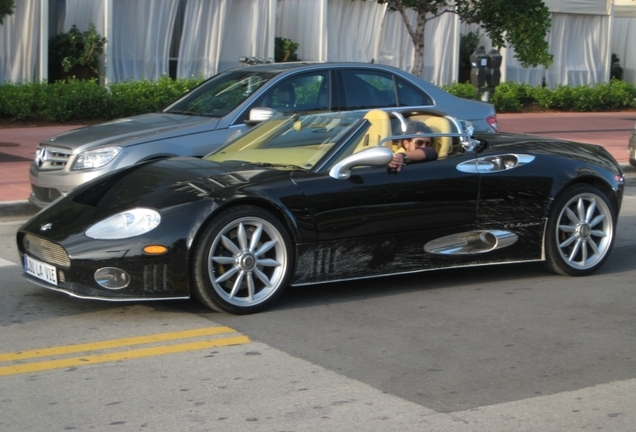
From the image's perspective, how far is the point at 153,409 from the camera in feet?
15.7

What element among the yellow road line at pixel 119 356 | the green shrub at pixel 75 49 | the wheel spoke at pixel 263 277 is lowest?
the yellow road line at pixel 119 356

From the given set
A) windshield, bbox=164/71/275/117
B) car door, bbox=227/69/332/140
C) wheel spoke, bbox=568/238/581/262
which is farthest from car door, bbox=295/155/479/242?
windshield, bbox=164/71/275/117

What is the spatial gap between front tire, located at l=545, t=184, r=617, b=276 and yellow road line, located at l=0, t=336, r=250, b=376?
2.84 metres

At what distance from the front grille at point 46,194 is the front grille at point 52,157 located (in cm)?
20

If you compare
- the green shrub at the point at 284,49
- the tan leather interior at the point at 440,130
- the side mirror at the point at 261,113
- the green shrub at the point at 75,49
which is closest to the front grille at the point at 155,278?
the tan leather interior at the point at 440,130

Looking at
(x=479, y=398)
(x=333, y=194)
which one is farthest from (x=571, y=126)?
(x=479, y=398)

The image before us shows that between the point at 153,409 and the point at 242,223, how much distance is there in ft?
6.15

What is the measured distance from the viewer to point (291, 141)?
24.1 ft

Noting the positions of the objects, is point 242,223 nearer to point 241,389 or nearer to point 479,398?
point 241,389

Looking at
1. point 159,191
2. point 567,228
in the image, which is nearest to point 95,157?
point 159,191

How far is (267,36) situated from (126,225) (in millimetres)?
17647

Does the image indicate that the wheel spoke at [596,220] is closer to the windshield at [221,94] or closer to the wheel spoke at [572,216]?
the wheel spoke at [572,216]

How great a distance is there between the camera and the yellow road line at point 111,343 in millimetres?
5660

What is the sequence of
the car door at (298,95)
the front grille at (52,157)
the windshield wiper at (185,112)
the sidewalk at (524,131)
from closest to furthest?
the front grille at (52,157)
the car door at (298,95)
the windshield wiper at (185,112)
the sidewalk at (524,131)
